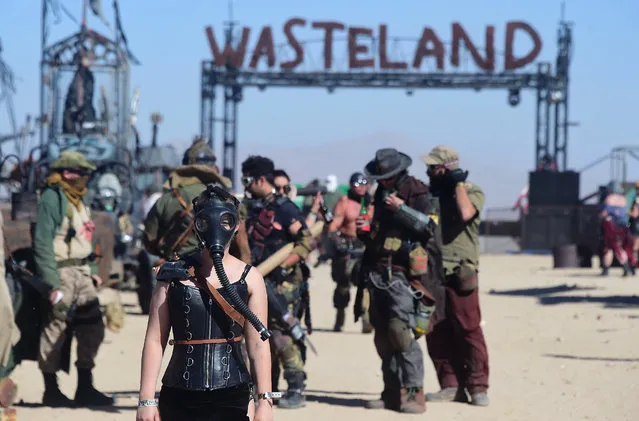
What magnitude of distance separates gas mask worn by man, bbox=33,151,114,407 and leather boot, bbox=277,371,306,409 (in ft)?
4.20

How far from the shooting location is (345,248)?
15.3 m

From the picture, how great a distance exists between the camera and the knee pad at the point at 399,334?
9.30 metres

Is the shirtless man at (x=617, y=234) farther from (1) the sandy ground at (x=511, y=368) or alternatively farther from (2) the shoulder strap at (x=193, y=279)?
(2) the shoulder strap at (x=193, y=279)

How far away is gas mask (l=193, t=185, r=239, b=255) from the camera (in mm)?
5285

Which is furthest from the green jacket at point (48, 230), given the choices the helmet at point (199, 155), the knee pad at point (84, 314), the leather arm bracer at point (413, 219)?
the leather arm bracer at point (413, 219)

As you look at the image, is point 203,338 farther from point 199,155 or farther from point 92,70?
point 92,70

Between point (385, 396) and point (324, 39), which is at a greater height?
point (324, 39)

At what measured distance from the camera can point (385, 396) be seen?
31.9ft

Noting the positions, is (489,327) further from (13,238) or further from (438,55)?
(438,55)

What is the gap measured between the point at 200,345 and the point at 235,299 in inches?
9.9

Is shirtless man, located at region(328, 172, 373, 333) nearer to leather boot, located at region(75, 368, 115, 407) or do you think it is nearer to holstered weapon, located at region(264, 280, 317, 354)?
holstered weapon, located at region(264, 280, 317, 354)

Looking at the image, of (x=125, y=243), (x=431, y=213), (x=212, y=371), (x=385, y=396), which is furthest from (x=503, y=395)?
(x=125, y=243)

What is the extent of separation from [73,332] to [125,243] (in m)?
9.42

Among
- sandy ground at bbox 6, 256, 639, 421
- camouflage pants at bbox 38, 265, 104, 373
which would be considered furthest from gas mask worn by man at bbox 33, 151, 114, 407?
sandy ground at bbox 6, 256, 639, 421
